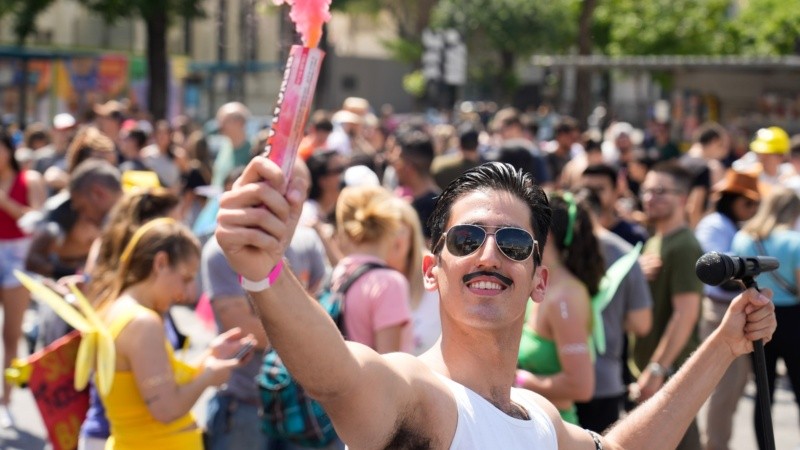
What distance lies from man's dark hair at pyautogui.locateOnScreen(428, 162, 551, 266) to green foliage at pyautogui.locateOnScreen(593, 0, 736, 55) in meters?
33.5

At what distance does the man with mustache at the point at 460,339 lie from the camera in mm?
1910

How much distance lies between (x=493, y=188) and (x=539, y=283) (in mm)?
230

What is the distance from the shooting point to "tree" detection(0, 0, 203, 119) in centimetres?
2762

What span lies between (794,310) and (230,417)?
11.9 ft

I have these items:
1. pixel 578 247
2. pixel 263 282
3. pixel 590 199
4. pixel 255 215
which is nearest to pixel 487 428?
pixel 263 282

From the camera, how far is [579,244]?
5.06 meters

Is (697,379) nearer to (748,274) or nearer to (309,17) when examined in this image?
(748,274)

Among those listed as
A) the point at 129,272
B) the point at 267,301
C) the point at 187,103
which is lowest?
the point at 187,103

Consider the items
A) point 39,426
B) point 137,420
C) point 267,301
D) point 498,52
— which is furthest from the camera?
point 498,52

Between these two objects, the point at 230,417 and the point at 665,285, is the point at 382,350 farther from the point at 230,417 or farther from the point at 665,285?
the point at 665,285

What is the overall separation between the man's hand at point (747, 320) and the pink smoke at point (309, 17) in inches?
54.2

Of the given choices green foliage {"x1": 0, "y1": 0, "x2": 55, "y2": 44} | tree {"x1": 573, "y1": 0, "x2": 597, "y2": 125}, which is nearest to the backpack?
tree {"x1": 573, "y1": 0, "x2": 597, "y2": 125}

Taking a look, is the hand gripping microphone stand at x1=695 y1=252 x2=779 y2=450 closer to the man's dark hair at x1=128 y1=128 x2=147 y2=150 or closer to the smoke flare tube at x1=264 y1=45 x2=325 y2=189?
the smoke flare tube at x1=264 y1=45 x2=325 y2=189

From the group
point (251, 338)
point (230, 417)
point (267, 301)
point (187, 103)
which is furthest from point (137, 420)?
point (187, 103)
